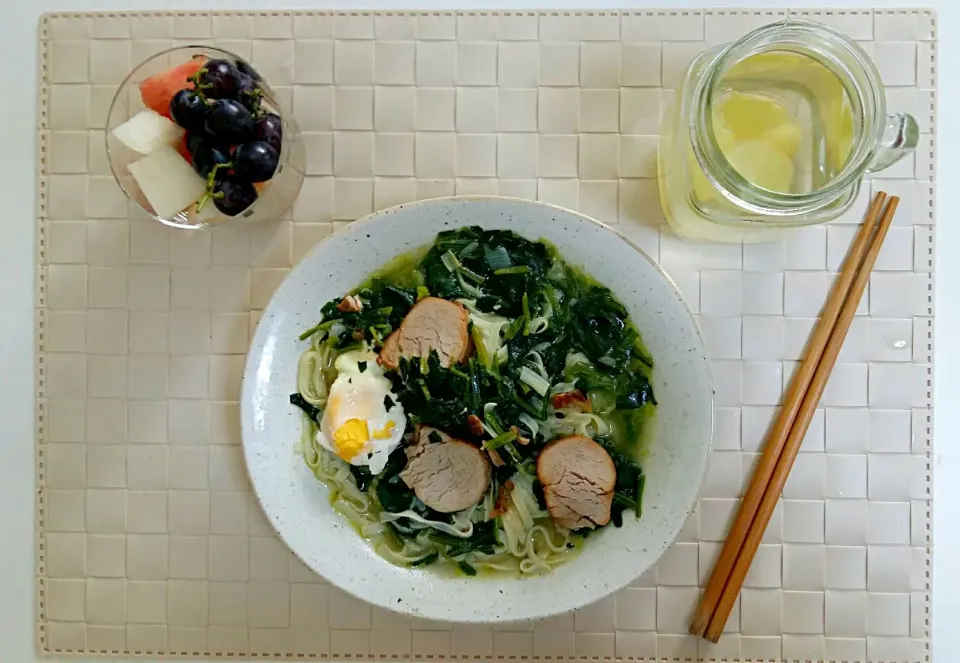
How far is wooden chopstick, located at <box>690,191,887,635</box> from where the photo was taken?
191 cm

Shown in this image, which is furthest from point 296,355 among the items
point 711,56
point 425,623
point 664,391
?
point 711,56

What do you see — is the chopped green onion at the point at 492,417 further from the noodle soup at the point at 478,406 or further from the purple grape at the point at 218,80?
the purple grape at the point at 218,80

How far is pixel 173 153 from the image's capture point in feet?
5.45

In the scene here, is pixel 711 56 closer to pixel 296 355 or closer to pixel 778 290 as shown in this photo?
pixel 778 290

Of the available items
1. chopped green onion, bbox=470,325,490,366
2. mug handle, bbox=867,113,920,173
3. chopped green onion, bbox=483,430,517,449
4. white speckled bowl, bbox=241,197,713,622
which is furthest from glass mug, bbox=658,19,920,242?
chopped green onion, bbox=483,430,517,449

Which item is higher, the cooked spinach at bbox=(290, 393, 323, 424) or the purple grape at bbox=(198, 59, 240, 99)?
the purple grape at bbox=(198, 59, 240, 99)

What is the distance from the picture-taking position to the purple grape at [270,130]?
1650mm

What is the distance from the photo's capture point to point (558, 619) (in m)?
1.96

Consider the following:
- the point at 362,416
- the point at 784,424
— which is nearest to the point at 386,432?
the point at 362,416

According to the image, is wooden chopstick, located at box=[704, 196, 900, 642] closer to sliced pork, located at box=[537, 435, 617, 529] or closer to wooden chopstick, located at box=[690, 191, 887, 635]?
wooden chopstick, located at box=[690, 191, 887, 635]

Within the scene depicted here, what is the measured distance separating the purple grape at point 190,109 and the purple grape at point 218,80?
0.11 ft

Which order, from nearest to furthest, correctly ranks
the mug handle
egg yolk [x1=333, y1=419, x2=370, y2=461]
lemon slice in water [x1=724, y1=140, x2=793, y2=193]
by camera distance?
the mug handle, lemon slice in water [x1=724, y1=140, x2=793, y2=193], egg yolk [x1=333, y1=419, x2=370, y2=461]

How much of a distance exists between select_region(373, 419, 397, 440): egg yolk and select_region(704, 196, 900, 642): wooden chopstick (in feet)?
3.15

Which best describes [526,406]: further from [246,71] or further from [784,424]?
[246,71]
